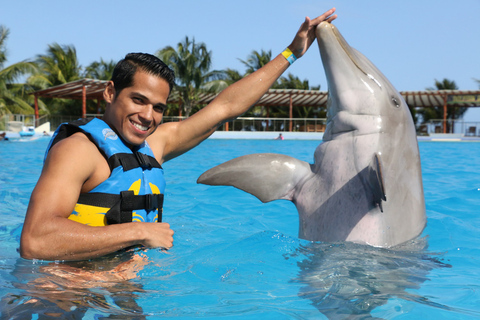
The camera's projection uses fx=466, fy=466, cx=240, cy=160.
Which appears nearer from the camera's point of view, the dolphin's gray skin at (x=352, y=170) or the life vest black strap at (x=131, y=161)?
the life vest black strap at (x=131, y=161)

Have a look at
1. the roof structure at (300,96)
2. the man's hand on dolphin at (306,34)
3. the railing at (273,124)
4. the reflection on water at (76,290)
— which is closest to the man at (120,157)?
the man's hand on dolphin at (306,34)

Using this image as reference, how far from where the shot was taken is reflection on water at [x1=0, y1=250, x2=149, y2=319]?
6.61 feet

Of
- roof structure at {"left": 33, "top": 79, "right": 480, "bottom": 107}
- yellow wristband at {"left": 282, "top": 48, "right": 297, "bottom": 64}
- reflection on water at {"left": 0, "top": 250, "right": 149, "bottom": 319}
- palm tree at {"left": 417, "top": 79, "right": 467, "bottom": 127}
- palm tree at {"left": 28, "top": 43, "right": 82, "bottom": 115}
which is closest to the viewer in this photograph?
reflection on water at {"left": 0, "top": 250, "right": 149, "bottom": 319}

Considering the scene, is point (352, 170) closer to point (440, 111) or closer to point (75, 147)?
point (75, 147)

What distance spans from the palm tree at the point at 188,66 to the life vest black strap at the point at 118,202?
2974cm

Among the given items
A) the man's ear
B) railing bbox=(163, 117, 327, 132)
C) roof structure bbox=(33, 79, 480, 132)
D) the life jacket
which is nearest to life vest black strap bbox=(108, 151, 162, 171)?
the life jacket

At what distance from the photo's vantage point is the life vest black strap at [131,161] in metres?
2.50

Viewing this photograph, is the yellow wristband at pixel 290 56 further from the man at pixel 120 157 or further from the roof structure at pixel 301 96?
the roof structure at pixel 301 96

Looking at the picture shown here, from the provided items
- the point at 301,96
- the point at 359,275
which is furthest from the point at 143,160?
the point at 301,96

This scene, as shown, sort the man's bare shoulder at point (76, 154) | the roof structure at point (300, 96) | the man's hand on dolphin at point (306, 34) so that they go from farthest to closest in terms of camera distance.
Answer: the roof structure at point (300, 96), the man's hand on dolphin at point (306, 34), the man's bare shoulder at point (76, 154)

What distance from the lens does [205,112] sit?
322 centimetres

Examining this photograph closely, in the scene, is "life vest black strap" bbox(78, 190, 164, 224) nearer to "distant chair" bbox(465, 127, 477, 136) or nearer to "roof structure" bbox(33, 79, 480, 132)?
"roof structure" bbox(33, 79, 480, 132)

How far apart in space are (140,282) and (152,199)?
464 mm

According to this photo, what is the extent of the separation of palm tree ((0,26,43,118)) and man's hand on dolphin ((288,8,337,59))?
2719cm
